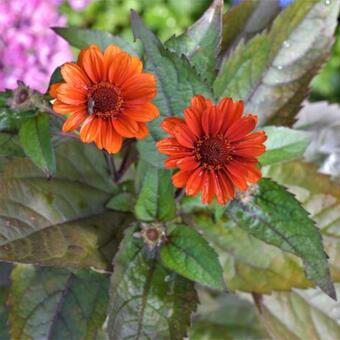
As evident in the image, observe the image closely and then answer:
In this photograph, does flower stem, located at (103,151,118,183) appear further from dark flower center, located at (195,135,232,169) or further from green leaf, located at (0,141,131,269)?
dark flower center, located at (195,135,232,169)

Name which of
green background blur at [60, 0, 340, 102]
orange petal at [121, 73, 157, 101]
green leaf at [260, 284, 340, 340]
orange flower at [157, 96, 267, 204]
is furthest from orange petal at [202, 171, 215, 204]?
green background blur at [60, 0, 340, 102]

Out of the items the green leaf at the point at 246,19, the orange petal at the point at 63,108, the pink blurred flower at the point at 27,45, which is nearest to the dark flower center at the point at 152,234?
the orange petal at the point at 63,108

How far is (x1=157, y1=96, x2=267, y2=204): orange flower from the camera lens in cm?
61

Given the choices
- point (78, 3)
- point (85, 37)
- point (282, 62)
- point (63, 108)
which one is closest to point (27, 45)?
point (78, 3)

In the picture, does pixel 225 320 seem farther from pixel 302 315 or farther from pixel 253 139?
pixel 253 139

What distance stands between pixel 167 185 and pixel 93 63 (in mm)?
181

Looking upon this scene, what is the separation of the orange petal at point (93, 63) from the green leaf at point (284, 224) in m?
0.24

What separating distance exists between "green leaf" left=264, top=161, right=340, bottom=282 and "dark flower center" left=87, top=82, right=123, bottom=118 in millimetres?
338

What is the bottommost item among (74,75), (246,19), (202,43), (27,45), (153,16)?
(74,75)

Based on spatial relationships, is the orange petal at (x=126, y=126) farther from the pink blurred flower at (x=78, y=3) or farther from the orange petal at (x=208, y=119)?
the pink blurred flower at (x=78, y=3)

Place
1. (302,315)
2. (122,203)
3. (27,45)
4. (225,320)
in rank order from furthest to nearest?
1. (27,45)
2. (225,320)
3. (302,315)
4. (122,203)

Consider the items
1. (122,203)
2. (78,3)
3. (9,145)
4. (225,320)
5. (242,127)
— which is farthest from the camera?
(78,3)

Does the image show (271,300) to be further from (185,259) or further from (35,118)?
(35,118)

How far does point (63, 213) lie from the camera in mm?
778
